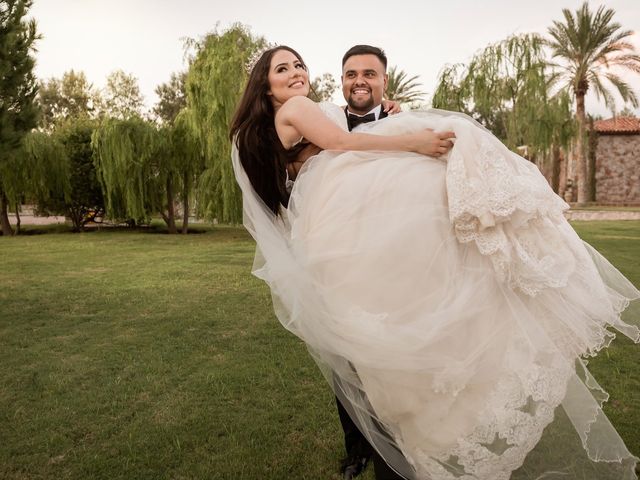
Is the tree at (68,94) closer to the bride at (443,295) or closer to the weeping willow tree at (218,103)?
the weeping willow tree at (218,103)

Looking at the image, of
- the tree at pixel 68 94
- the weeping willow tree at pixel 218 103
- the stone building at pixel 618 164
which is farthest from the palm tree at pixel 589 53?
the tree at pixel 68 94

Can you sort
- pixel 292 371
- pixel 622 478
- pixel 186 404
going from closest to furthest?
pixel 622 478 → pixel 186 404 → pixel 292 371

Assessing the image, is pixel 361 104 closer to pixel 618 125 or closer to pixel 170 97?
pixel 618 125

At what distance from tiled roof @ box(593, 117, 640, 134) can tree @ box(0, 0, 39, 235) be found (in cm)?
3249

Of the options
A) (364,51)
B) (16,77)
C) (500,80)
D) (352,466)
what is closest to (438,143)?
(364,51)

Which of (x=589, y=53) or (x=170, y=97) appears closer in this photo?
(x=589, y=53)

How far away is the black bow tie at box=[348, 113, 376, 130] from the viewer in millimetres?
2889

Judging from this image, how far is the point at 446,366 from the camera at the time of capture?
2.00 meters

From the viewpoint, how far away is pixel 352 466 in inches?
112

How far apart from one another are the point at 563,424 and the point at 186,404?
2.52m

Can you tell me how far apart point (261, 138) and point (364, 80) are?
741mm

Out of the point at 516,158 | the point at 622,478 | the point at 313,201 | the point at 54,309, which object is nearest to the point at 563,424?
the point at 622,478

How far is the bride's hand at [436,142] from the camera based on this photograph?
212 centimetres

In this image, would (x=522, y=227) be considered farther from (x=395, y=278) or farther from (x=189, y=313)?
(x=189, y=313)
